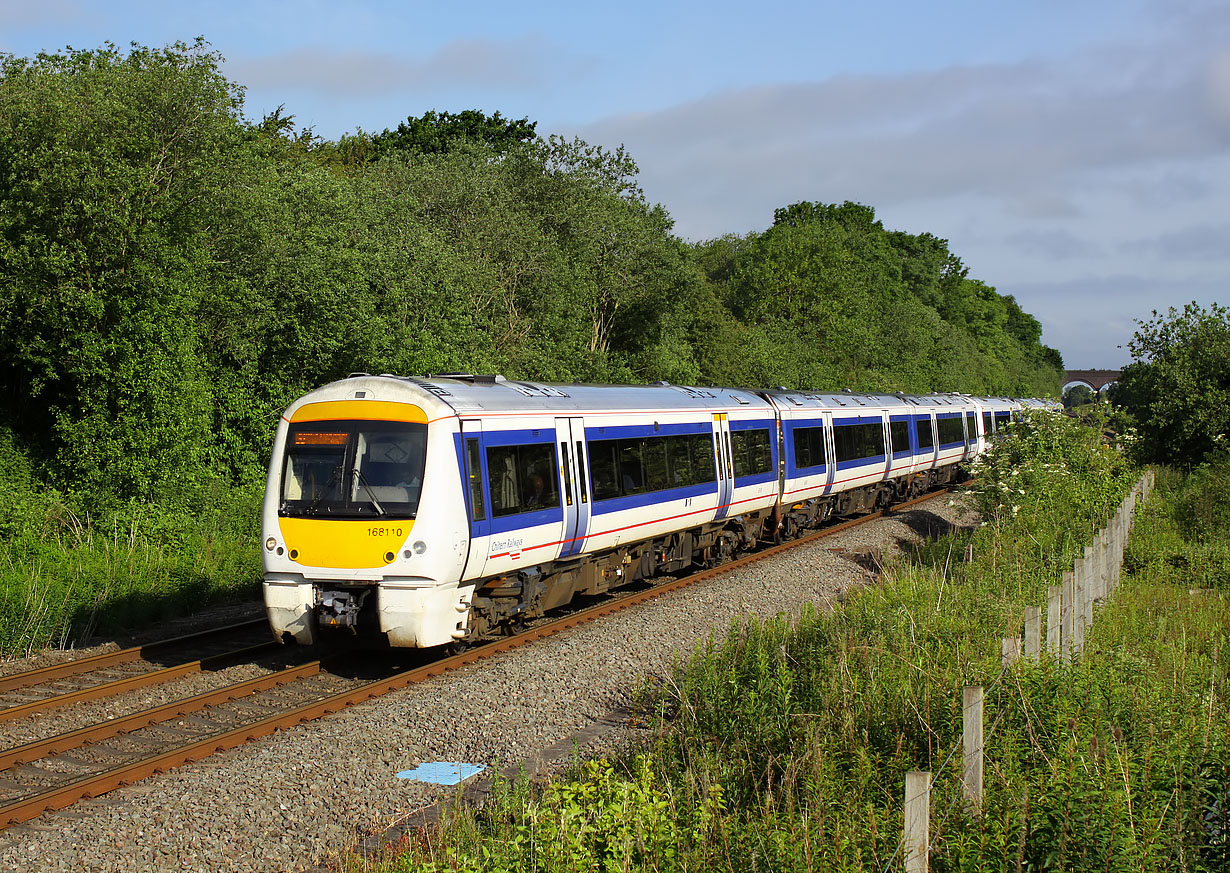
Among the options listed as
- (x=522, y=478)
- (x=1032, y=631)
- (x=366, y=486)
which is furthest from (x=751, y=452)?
(x=1032, y=631)

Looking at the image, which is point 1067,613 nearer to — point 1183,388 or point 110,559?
point 110,559

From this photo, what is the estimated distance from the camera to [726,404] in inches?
667

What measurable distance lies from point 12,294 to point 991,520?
17.0 m

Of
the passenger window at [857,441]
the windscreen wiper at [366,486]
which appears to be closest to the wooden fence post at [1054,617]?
the windscreen wiper at [366,486]

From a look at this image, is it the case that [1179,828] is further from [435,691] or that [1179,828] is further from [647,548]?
[647,548]

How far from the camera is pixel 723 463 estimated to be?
642 inches

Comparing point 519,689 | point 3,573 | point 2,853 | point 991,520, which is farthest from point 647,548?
point 2,853

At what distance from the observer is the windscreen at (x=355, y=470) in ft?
31.9

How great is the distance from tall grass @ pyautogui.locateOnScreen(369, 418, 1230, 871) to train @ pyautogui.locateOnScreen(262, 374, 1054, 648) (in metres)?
2.33

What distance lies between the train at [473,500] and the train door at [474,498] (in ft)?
0.06

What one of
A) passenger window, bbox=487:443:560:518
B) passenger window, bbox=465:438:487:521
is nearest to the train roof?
passenger window, bbox=465:438:487:521

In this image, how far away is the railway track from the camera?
6996 millimetres

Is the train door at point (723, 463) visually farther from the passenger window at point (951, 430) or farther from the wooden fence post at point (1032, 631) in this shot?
the passenger window at point (951, 430)

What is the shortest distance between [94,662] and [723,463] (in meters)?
9.40
